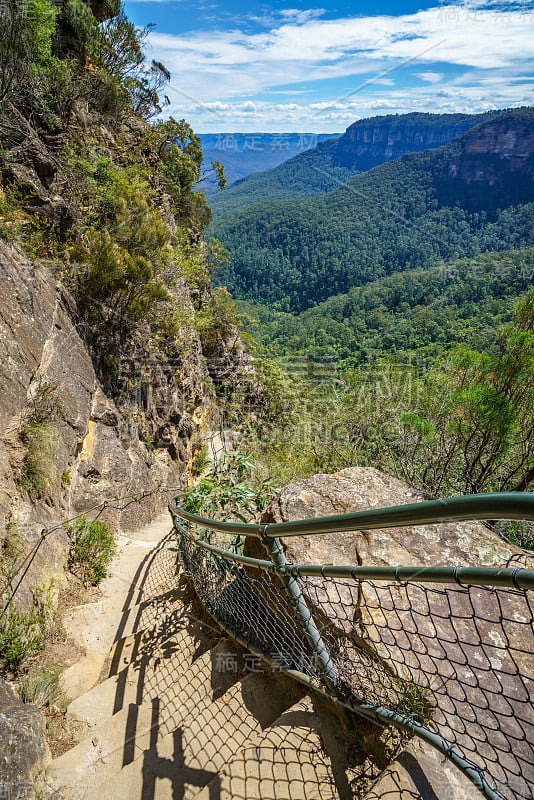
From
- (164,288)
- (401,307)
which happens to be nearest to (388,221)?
(401,307)

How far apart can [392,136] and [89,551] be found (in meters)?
202

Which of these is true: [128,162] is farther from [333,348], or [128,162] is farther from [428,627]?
[333,348]

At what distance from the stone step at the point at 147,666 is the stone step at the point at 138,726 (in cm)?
5

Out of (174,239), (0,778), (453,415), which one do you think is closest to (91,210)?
(174,239)

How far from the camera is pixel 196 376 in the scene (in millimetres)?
12398

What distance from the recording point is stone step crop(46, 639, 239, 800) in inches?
79.4

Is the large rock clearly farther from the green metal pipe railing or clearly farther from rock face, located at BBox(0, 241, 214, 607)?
rock face, located at BBox(0, 241, 214, 607)

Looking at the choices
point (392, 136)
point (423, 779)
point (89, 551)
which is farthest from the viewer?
point (392, 136)

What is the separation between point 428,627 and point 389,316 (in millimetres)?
55561

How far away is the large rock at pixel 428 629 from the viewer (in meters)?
1.42

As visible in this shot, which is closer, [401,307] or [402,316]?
[402,316]

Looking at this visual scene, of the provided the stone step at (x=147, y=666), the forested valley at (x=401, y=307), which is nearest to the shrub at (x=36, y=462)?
the stone step at (x=147, y=666)

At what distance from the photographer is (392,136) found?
16625cm

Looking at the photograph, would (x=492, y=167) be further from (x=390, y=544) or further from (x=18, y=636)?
(x=18, y=636)
